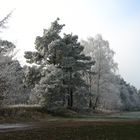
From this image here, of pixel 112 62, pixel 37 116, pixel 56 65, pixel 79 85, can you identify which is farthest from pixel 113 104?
pixel 37 116

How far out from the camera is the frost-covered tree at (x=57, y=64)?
48.8 m

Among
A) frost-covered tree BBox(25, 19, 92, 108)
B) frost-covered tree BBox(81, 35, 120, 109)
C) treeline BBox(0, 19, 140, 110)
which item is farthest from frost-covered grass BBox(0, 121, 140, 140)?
frost-covered tree BBox(81, 35, 120, 109)

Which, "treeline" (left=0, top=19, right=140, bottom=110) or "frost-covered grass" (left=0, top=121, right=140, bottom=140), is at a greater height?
"treeline" (left=0, top=19, right=140, bottom=110)

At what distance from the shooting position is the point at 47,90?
48.2 m

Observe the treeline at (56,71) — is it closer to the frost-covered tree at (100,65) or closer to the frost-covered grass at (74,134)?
the frost-covered tree at (100,65)

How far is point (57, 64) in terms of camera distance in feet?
180

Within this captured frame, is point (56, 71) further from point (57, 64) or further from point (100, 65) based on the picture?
point (100, 65)

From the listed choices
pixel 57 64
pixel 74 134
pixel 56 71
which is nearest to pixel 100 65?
pixel 57 64

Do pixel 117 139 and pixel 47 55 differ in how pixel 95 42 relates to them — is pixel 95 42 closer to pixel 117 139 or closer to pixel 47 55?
pixel 47 55

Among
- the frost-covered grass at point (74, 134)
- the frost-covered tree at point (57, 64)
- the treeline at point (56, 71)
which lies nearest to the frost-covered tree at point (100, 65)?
the treeline at point (56, 71)

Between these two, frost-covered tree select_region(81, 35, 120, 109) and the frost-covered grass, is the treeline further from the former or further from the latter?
the frost-covered grass

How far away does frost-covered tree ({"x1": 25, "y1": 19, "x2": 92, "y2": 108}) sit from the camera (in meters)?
48.8

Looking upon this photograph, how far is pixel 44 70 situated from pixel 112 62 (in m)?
25.1

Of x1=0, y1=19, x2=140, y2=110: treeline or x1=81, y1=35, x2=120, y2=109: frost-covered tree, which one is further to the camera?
x1=81, y1=35, x2=120, y2=109: frost-covered tree
